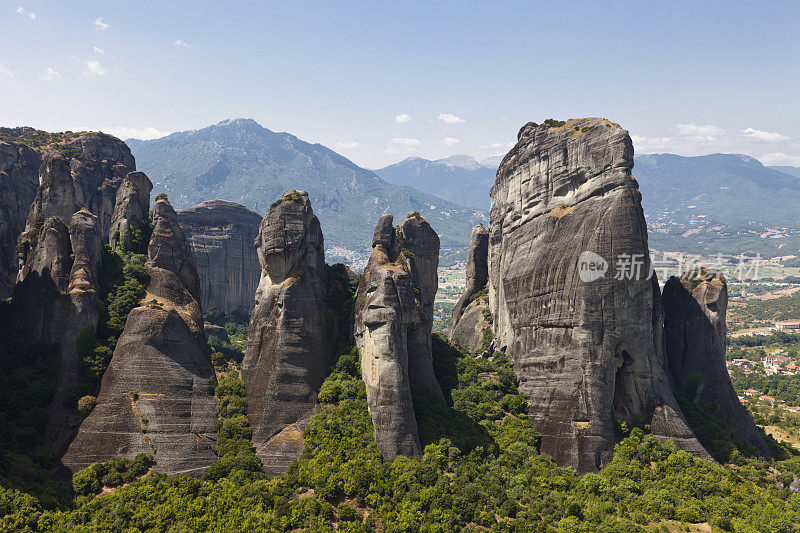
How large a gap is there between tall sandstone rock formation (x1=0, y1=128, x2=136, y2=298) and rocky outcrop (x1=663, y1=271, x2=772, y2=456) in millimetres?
68147

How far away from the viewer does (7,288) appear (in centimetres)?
5591

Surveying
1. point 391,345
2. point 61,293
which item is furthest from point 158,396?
point 391,345

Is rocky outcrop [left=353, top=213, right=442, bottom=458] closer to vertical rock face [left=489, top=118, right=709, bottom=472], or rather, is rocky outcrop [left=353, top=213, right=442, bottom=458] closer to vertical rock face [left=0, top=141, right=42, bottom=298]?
vertical rock face [left=489, top=118, right=709, bottom=472]

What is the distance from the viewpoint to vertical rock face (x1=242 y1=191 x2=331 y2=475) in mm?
40125

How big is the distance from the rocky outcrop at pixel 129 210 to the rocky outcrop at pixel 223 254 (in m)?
54.8

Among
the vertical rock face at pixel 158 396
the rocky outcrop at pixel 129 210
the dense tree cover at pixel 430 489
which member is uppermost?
the rocky outcrop at pixel 129 210

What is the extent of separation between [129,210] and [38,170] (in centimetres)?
3242

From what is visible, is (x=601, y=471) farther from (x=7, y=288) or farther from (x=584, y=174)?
(x=7, y=288)

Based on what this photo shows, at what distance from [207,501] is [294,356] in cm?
1296

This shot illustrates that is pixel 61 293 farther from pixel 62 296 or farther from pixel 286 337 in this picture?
pixel 286 337

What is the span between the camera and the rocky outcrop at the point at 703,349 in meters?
49.7

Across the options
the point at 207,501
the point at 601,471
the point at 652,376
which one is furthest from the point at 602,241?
the point at 207,501

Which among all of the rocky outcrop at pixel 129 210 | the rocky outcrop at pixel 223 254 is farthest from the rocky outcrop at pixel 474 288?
the rocky outcrop at pixel 223 254

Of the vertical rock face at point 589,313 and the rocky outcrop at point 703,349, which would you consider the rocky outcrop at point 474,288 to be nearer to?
the vertical rock face at point 589,313
